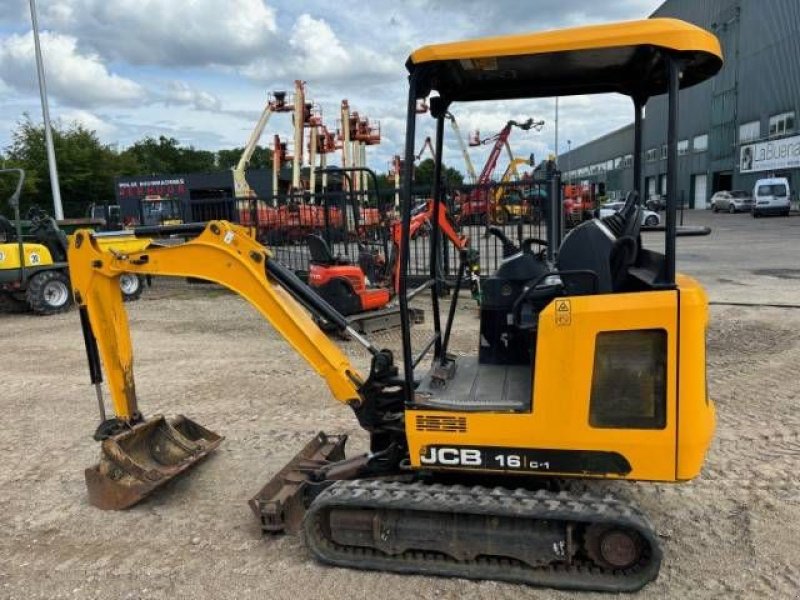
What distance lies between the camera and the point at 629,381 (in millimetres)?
3055

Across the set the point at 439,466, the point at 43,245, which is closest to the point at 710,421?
the point at 439,466

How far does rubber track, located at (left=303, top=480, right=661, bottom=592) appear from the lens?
9.91ft

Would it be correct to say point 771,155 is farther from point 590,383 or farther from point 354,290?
point 590,383

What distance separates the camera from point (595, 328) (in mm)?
2998

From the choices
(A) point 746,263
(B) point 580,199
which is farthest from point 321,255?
(B) point 580,199

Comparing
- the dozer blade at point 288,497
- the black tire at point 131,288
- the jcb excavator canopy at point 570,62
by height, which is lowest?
the dozer blade at point 288,497

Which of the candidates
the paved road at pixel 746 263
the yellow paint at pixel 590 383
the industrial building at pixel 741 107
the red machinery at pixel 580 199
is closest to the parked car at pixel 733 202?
the industrial building at pixel 741 107

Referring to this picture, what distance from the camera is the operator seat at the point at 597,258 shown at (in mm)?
3213

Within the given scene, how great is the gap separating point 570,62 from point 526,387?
Result: 5.58 feet

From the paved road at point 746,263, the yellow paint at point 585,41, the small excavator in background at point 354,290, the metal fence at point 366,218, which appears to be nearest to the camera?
the yellow paint at point 585,41

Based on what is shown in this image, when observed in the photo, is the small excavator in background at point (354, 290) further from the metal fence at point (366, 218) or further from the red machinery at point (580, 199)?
the red machinery at point (580, 199)

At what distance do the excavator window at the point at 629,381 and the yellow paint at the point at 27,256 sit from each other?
430 inches

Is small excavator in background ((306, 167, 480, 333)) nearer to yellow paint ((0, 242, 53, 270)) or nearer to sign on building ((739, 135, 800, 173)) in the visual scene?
yellow paint ((0, 242, 53, 270))

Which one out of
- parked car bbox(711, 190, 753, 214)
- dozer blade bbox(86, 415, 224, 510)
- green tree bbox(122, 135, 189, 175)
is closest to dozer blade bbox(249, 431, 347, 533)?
dozer blade bbox(86, 415, 224, 510)
